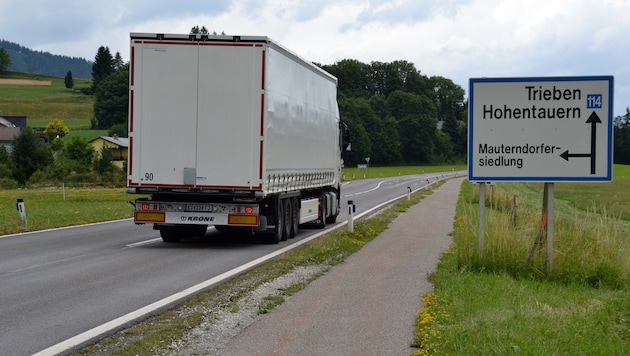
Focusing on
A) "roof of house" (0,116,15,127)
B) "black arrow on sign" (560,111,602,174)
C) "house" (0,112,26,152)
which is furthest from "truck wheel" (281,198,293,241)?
"roof of house" (0,116,15,127)

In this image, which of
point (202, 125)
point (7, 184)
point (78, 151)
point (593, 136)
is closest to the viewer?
point (593, 136)

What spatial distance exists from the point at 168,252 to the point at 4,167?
58.0 metres

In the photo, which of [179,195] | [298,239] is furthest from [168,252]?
[298,239]

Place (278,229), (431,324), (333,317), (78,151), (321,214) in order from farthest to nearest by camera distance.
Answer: (78,151), (321,214), (278,229), (333,317), (431,324)

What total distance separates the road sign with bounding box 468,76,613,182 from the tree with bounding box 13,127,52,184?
65.6 metres

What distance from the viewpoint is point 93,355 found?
729 cm

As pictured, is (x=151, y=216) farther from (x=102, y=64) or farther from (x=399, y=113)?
(x=102, y=64)

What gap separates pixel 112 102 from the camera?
127438 mm

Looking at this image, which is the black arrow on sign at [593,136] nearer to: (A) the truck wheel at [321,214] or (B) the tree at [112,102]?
(A) the truck wheel at [321,214]

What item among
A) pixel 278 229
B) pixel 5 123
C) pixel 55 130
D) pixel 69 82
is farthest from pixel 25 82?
pixel 278 229

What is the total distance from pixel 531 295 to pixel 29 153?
6952 centimetres

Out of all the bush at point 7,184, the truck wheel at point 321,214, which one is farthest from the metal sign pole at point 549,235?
the bush at point 7,184

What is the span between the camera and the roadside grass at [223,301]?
25.2ft

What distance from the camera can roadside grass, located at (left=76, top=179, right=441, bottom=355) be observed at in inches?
302
